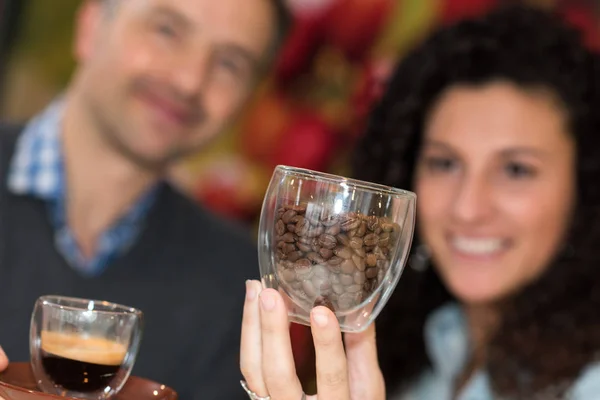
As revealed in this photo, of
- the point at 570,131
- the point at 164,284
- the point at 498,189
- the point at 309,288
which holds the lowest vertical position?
the point at 164,284

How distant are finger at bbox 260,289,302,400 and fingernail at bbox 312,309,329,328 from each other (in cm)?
5

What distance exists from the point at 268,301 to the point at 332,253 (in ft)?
0.39

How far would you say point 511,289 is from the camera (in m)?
1.85

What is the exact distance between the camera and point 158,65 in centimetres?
195

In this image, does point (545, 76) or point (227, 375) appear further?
point (227, 375)

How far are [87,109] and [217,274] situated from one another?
58 centimetres

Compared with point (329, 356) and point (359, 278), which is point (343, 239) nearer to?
point (359, 278)

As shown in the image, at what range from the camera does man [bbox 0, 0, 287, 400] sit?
6.17ft

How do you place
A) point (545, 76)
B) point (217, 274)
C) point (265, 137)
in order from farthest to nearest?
point (265, 137), point (217, 274), point (545, 76)

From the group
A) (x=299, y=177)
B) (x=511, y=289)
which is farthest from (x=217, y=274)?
(x=299, y=177)

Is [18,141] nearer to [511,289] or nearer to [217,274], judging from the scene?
[217,274]

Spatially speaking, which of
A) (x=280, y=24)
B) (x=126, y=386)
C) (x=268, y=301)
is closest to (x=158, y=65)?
(x=280, y=24)

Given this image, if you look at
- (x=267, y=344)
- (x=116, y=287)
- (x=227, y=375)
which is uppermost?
(x=267, y=344)

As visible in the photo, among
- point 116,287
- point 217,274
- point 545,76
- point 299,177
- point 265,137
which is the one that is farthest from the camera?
point 265,137
